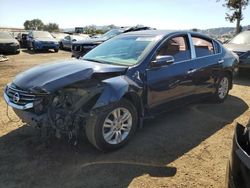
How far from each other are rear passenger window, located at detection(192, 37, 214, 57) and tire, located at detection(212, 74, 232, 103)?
682mm

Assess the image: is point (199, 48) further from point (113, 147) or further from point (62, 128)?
point (62, 128)

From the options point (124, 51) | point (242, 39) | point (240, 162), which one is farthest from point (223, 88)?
point (242, 39)

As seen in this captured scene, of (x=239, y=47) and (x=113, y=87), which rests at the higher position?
(x=239, y=47)

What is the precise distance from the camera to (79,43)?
13.1 meters

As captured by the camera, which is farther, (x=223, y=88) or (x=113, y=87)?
(x=223, y=88)

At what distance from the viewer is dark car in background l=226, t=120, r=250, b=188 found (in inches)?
86.2

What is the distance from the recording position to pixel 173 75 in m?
4.90

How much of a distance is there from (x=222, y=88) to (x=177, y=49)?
188 centimetres

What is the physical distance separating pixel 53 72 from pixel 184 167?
213cm

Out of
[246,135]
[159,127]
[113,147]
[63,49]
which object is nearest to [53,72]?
[113,147]

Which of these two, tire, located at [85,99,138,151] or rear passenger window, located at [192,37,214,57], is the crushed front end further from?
rear passenger window, located at [192,37,214,57]

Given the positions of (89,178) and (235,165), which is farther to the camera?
(89,178)

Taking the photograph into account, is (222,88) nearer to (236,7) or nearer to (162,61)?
(162,61)

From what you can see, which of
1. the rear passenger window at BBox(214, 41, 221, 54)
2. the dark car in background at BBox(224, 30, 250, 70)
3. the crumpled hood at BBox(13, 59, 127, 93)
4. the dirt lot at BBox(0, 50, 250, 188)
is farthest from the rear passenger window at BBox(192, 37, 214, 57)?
the dark car in background at BBox(224, 30, 250, 70)
